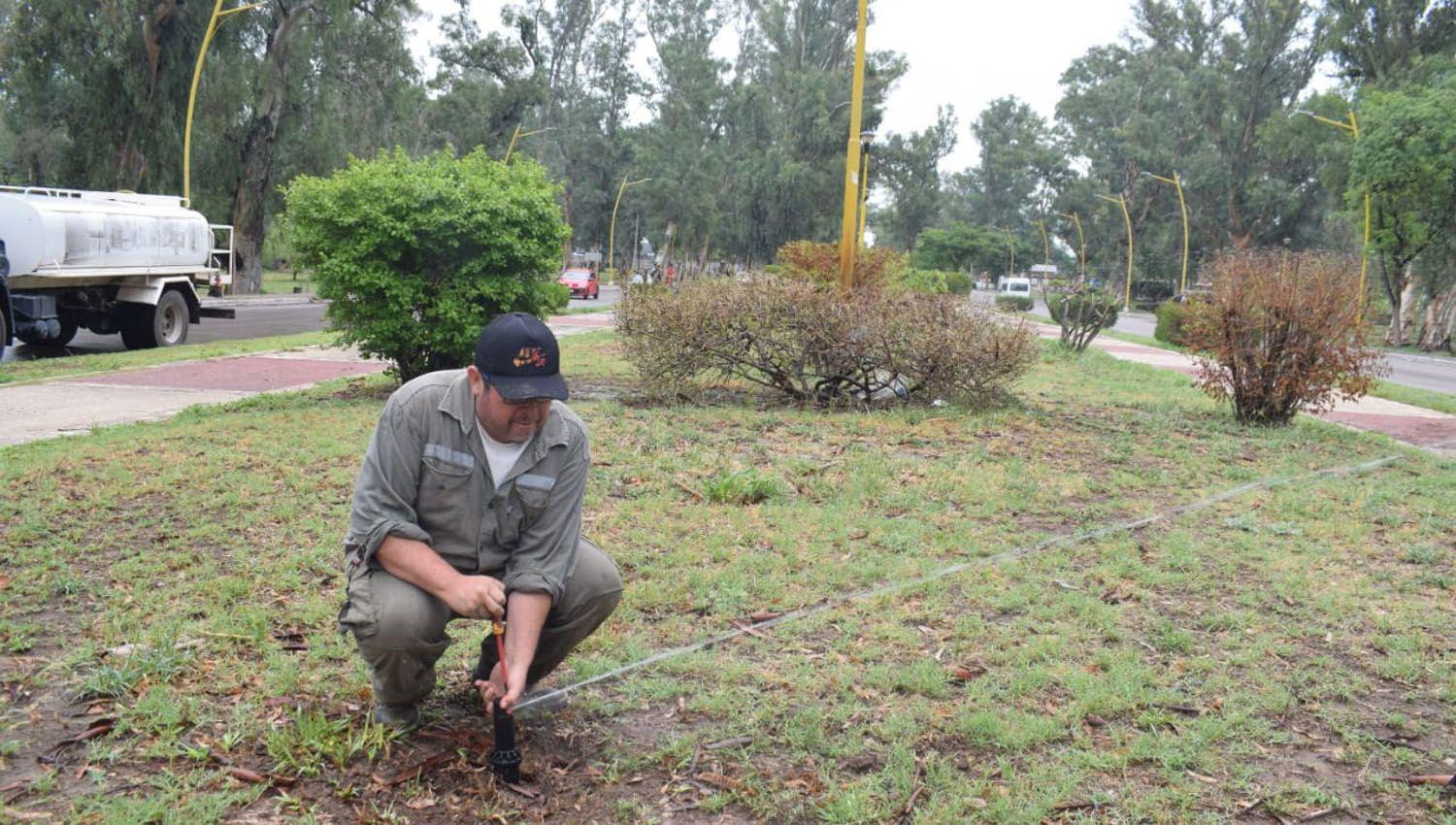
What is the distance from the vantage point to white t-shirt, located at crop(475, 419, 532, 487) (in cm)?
322

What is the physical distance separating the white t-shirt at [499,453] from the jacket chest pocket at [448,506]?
65 mm

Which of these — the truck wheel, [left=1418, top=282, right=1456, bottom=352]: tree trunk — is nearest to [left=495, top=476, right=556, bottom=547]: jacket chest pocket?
the truck wheel

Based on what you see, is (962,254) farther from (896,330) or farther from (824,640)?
(824,640)

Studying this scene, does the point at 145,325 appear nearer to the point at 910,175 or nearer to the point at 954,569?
the point at 954,569

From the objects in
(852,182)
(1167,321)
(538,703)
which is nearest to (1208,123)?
(1167,321)

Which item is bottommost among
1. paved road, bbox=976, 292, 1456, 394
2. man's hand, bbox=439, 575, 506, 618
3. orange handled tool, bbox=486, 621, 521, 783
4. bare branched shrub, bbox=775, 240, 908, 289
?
orange handled tool, bbox=486, 621, 521, 783

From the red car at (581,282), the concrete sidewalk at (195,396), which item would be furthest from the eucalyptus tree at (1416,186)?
the red car at (581,282)

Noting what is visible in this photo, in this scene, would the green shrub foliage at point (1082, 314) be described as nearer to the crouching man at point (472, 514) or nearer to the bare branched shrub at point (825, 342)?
the bare branched shrub at point (825, 342)

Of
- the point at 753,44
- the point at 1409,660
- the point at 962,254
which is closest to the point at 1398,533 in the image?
the point at 1409,660

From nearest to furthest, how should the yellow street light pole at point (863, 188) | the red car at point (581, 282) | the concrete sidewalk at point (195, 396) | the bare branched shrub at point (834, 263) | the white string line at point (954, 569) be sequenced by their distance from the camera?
the white string line at point (954, 569), the concrete sidewalk at point (195, 396), the bare branched shrub at point (834, 263), the yellow street light pole at point (863, 188), the red car at point (581, 282)

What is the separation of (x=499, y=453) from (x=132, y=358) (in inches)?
497

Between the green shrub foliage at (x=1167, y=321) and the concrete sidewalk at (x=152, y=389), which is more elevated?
the green shrub foliage at (x=1167, y=321)

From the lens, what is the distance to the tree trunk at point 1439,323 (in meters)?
31.2

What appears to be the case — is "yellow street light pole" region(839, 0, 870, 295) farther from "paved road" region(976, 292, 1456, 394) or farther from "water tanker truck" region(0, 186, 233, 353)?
"water tanker truck" region(0, 186, 233, 353)
